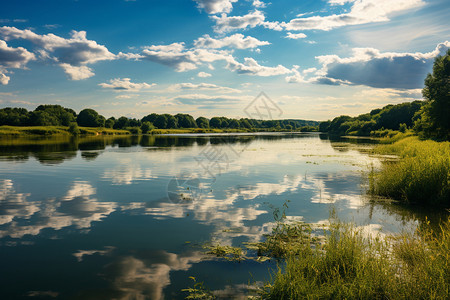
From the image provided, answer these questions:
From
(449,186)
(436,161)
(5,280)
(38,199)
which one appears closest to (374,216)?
(449,186)

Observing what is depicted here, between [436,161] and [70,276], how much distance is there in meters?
20.2

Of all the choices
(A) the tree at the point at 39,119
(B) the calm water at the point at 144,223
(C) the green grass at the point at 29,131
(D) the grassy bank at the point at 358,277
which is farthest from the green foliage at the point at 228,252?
(A) the tree at the point at 39,119

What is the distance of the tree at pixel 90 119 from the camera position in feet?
624

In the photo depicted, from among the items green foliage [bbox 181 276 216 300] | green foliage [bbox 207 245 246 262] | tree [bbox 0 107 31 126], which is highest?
tree [bbox 0 107 31 126]

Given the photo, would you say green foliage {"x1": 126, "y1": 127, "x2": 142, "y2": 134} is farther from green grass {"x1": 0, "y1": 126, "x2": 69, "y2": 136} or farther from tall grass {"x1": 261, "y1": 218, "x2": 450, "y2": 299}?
tall grass {"x1": 261, "y1": 218, "x2": 450, "y2": 299}

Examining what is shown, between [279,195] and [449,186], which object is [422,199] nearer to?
[449,186]

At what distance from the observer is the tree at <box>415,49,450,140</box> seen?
169ft

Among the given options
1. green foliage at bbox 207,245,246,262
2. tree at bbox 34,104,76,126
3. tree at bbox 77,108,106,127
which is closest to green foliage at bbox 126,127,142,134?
tree at bbox 77,108,106,127

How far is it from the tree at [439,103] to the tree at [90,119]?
18578 centimetres

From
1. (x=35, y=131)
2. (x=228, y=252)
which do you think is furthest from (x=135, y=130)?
(x=228, y=252)

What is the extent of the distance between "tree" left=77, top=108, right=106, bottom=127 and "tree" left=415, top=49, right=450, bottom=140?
610 ft

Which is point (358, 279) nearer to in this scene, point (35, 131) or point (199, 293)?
point (199, 293)

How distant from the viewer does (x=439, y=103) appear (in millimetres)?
52969

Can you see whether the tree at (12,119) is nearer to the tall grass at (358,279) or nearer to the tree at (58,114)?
the tree at (58,114)
